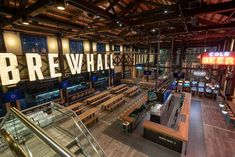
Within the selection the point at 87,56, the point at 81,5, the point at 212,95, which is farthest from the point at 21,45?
the point at 212,95

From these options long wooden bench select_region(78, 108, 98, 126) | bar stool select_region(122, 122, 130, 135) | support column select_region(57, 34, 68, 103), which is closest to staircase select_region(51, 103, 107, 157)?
long wooden bench select_region(78, 108, 98, 126)

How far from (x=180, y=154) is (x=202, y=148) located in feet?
4.27

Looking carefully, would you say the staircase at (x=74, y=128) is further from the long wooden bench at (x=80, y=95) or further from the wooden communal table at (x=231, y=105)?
the wooden communal table at (x=231, y=105)

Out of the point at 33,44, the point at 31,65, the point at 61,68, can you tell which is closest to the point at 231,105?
the point at 61,68

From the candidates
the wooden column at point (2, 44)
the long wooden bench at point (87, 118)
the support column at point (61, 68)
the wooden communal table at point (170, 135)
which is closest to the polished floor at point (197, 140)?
the wooden communal table at point (170, 135)

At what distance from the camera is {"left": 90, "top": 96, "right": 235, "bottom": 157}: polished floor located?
18.1 ft

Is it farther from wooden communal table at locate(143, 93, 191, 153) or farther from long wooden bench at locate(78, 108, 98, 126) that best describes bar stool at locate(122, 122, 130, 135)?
long wooden bench at locate(78, 108, 98, 126)

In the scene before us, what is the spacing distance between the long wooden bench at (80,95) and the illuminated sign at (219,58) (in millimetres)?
10077

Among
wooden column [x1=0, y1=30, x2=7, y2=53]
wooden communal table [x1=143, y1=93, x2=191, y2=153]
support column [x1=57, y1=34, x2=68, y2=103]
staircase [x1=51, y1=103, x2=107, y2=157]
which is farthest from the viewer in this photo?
support column [x1=57, y1=34, x2=68, y2=103]

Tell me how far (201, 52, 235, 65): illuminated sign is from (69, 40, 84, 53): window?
33.7ft

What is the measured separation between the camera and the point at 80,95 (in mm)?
11750

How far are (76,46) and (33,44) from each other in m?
3.75

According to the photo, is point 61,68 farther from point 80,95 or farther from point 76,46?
point 80,95

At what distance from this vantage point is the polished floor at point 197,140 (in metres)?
5.51
